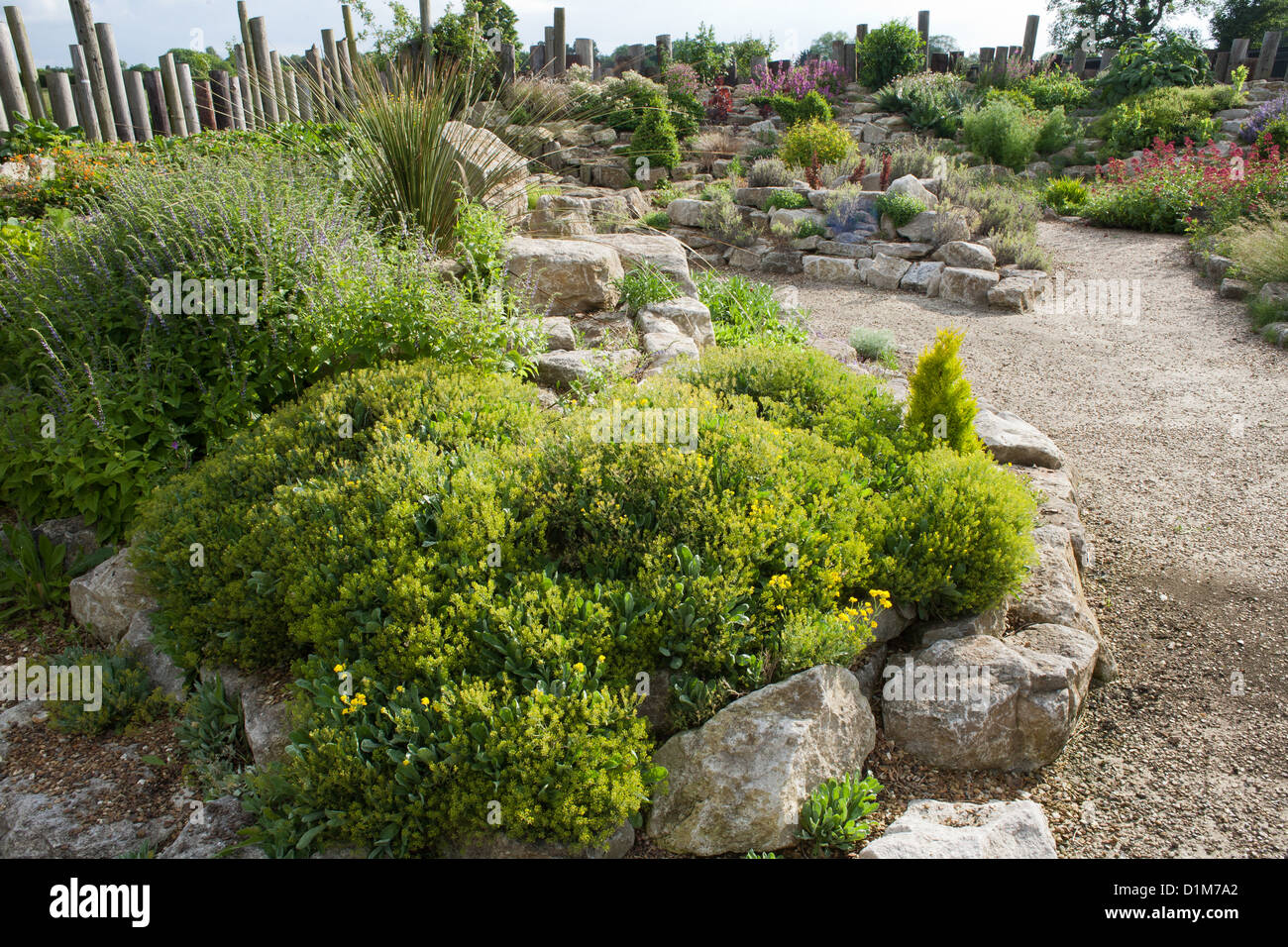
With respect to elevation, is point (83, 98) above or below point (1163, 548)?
above

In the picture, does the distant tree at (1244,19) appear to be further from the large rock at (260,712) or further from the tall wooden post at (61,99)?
the large rock at (260,712)

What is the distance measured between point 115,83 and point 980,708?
517 inches

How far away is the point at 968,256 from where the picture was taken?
1010 centimetres

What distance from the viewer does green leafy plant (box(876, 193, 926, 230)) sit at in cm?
1082

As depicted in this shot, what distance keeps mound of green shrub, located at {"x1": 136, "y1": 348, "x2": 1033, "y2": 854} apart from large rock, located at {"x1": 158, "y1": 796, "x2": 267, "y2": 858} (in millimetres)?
145

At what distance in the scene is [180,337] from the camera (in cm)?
442

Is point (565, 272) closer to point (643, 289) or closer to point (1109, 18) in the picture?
point (643, 289)

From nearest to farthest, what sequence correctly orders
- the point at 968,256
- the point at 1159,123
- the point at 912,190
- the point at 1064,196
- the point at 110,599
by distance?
the point at 110,599 < the point at 968,256 < the point at 912,190 < the point at 1064,196 < the point at 1159,123

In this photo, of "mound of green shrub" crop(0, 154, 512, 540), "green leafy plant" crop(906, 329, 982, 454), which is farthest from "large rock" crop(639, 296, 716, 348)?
"green leafy plant" crop(906, 329, 982, 454)

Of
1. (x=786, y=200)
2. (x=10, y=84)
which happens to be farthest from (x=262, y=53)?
(x=786, y=200)

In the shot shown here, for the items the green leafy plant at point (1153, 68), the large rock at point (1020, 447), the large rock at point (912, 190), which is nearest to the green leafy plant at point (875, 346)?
the large rock at point (1020, 447)

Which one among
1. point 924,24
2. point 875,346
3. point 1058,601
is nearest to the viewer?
point 1058,601

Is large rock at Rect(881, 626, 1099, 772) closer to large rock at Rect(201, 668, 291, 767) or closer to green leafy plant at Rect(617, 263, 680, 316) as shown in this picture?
large rock at Rect(201, 668, 291, 767)

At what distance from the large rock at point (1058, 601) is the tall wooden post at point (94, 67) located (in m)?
12.2
